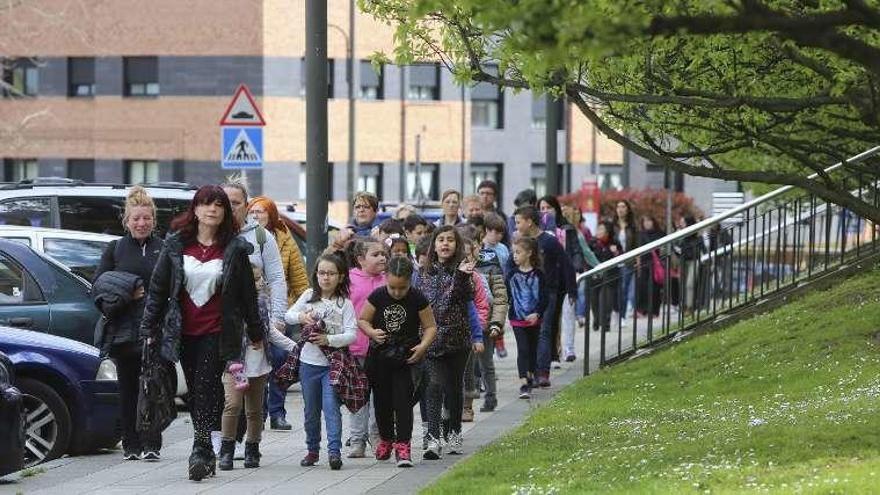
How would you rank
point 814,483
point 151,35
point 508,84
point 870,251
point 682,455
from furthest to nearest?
1. point 151,35
2. point 870,251
3. point 508,84
4. point 682,455
5. point 814,483

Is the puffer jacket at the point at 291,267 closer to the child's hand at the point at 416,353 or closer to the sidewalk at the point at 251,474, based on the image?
the sidewalk at the point at 251,474

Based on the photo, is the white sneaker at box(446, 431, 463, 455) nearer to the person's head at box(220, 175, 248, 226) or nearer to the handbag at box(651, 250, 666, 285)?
the person's head at box(220, 175, 248, 226)

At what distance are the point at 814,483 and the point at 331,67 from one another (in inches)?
2043

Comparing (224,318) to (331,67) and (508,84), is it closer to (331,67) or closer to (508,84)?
(508,84)

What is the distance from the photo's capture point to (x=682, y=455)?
1168 cm

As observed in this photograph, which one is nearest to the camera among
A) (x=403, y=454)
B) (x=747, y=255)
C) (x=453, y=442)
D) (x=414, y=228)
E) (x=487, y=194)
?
(x=403, y=454)

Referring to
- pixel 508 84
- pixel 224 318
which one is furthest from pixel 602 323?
pixel 224 318

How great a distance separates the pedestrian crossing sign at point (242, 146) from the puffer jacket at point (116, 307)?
27.0 ft

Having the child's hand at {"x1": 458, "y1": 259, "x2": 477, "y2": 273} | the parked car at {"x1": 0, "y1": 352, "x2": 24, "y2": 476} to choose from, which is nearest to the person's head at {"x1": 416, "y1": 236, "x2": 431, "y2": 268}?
the child's hand at {"x1": 458, "y1": 259, "x2": 477, "y2": 273}

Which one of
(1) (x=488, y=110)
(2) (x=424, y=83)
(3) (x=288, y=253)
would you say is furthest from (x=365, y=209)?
(1) (x=488, y=110)

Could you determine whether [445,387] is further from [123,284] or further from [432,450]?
[123,284]

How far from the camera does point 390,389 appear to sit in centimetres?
1345

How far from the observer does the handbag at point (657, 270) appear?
21.7m

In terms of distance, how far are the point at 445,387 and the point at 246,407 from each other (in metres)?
1.57
